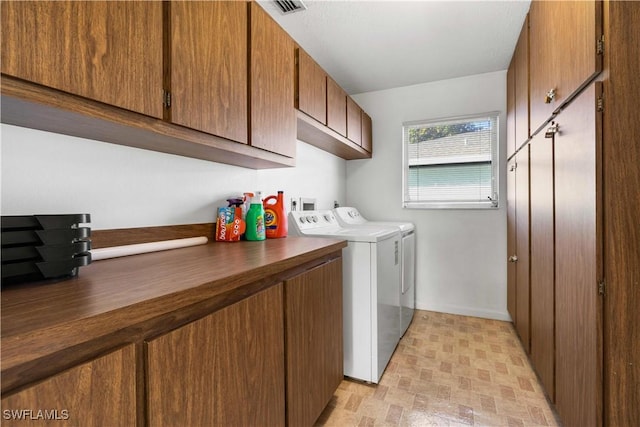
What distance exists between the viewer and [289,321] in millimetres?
A: 1150

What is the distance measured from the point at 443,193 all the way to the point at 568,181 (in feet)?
6.37

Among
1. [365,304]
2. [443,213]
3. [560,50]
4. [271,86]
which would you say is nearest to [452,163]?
[443,213]

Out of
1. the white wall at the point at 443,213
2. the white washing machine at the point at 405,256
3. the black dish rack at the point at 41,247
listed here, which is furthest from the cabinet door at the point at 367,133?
the black dish rack at the point at 41,247

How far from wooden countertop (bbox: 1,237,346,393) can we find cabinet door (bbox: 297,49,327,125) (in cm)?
121

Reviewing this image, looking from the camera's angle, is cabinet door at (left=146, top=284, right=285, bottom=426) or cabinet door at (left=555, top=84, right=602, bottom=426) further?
cabinet door at (left=555, top=84, right=602, bottom=426)

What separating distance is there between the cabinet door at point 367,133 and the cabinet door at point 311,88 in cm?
98

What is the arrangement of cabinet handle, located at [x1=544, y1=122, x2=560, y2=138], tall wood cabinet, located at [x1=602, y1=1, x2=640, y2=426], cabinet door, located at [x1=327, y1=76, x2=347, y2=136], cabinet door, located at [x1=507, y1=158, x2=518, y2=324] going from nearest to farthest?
tall wood cabinet, located at [x1=602, y1=1, x2=640, y2=426] → cabinet handle, located at [x1=544, y1=122, x2=560, y2=138] → cabinet door, located at [x1=327, y1=76, x2=347, y2=136] → cabinet door, located at [x1=507, y1=158, x2=518, y2=324]

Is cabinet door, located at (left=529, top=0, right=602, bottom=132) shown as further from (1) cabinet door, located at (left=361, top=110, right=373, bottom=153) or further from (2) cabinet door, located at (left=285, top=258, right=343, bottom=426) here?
(1) cabinet door, located at (left=361, top=110, right=373, bottom=153)

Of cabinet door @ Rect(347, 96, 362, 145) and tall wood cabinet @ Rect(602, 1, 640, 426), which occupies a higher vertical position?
cabinet door @ Rect(347, 96, 362, 145)

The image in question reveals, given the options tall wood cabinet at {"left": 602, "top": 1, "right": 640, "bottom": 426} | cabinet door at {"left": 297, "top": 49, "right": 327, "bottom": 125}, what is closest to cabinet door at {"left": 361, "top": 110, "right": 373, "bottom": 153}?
cabinet door at {"left": 297, "top": 49, "right": 327, "bottom": 125}

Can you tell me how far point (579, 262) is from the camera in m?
1.11

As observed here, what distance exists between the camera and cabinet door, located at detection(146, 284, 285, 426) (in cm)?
67

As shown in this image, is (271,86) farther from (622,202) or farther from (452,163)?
(452,163)

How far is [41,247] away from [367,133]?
2.94m
